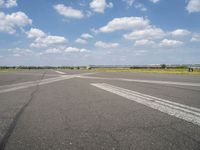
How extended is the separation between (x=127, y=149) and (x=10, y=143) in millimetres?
2082

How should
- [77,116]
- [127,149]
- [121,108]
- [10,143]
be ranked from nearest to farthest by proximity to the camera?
1. [127,149]
2. [10,143]
3. [77,116]
4. [121,108]

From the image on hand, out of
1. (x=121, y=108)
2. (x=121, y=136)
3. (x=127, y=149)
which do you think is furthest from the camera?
(x=121, y=108)

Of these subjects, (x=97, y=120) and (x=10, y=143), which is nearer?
(x=10, y=143)

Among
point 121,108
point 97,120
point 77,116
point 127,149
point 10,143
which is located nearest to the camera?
point 127,149

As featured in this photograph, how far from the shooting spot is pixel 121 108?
6.27m

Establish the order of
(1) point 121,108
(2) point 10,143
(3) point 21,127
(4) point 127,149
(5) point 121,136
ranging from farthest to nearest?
(1) point 121,108 → (3) point 21,127 → (5) point 121,136 → (2) point 10,143 → (4) point 127,149

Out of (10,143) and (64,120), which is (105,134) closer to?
(64,120)

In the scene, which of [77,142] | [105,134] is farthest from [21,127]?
[105,134]

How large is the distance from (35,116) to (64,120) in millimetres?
966

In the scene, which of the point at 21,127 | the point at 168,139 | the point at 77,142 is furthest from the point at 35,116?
the point at 168,139

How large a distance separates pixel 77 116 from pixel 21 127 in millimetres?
1483

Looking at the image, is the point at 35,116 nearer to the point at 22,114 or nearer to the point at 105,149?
the point at 22,114

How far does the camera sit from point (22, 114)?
555 cm

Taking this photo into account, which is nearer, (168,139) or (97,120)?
(168,139)
